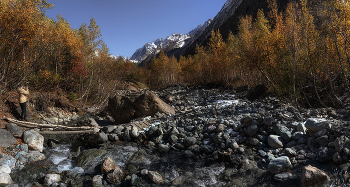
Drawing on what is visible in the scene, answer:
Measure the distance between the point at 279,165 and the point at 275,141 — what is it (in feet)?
3.62

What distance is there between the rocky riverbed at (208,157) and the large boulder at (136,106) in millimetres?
2608

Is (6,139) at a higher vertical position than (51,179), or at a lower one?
higher

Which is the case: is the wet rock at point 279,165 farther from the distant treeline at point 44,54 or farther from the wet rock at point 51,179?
the distant treeline at point 44,54

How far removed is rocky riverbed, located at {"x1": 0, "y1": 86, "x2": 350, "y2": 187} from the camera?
377 cm

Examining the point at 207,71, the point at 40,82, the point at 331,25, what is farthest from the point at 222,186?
the point at 207,71

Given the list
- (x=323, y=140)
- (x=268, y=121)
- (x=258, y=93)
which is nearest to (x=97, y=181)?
(x=268, y=121)

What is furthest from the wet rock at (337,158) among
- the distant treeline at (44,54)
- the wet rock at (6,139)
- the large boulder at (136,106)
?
the distant treeline at (44,54)

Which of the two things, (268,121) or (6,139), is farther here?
(6,139)

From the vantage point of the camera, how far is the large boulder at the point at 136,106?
30.6ft

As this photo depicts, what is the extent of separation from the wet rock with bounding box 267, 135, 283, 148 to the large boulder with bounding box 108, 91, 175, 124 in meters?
5.50

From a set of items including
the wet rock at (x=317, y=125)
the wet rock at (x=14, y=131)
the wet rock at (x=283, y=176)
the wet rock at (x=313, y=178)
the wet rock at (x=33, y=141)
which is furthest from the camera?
the wet rock at (x=14, y=131)

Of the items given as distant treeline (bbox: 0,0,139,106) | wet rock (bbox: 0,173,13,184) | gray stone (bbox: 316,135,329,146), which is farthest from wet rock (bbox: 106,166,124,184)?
Result: distant treeline (bbox: 0,0,139,106)

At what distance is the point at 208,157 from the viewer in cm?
493

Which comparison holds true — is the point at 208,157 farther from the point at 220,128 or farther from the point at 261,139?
the point at 261,139
